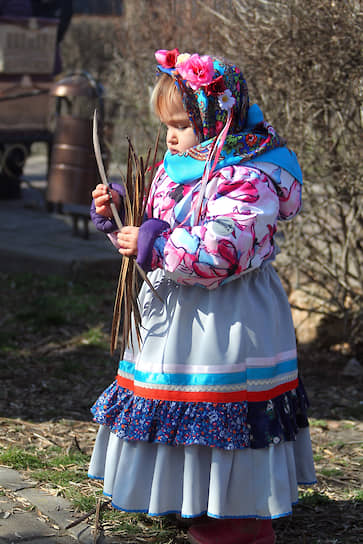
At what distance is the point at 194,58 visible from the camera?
2.24 metres

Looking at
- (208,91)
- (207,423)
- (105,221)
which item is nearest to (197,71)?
(208,91)

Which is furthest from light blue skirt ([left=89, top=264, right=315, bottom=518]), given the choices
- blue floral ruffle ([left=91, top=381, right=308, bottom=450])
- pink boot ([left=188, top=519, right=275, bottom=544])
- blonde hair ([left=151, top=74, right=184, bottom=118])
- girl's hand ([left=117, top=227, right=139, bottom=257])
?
blonde hair ([left=151, top=74, right=184, bottom=118])

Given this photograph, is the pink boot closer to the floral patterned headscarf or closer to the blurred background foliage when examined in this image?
the floral patterned headscarf

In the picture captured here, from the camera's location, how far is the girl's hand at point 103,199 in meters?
2.43

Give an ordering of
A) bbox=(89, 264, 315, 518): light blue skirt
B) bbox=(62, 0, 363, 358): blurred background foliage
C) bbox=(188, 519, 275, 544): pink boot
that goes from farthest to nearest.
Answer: bbox=(62, 0, 363, 358): blurred background foliage
bbox=(188, 519, 275, 544): pink boot
bbox=(89, 264, 315, 518): light blue skirt

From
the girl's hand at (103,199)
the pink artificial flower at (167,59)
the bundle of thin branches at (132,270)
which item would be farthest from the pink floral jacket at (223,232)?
the pink artificial flower at (167,59)

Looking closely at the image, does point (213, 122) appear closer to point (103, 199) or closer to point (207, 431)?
point (103, 199)

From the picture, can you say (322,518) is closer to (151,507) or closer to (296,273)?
(151,507)

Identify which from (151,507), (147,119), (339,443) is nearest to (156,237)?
(151,507)

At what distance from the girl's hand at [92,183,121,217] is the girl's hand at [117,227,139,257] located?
0.19 m

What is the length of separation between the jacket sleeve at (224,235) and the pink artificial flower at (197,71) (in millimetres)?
261

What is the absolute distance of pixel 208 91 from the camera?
2262 millimetres

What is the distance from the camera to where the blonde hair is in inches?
91.1

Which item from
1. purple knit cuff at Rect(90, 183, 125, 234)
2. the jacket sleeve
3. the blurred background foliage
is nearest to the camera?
the jacket sleeve
